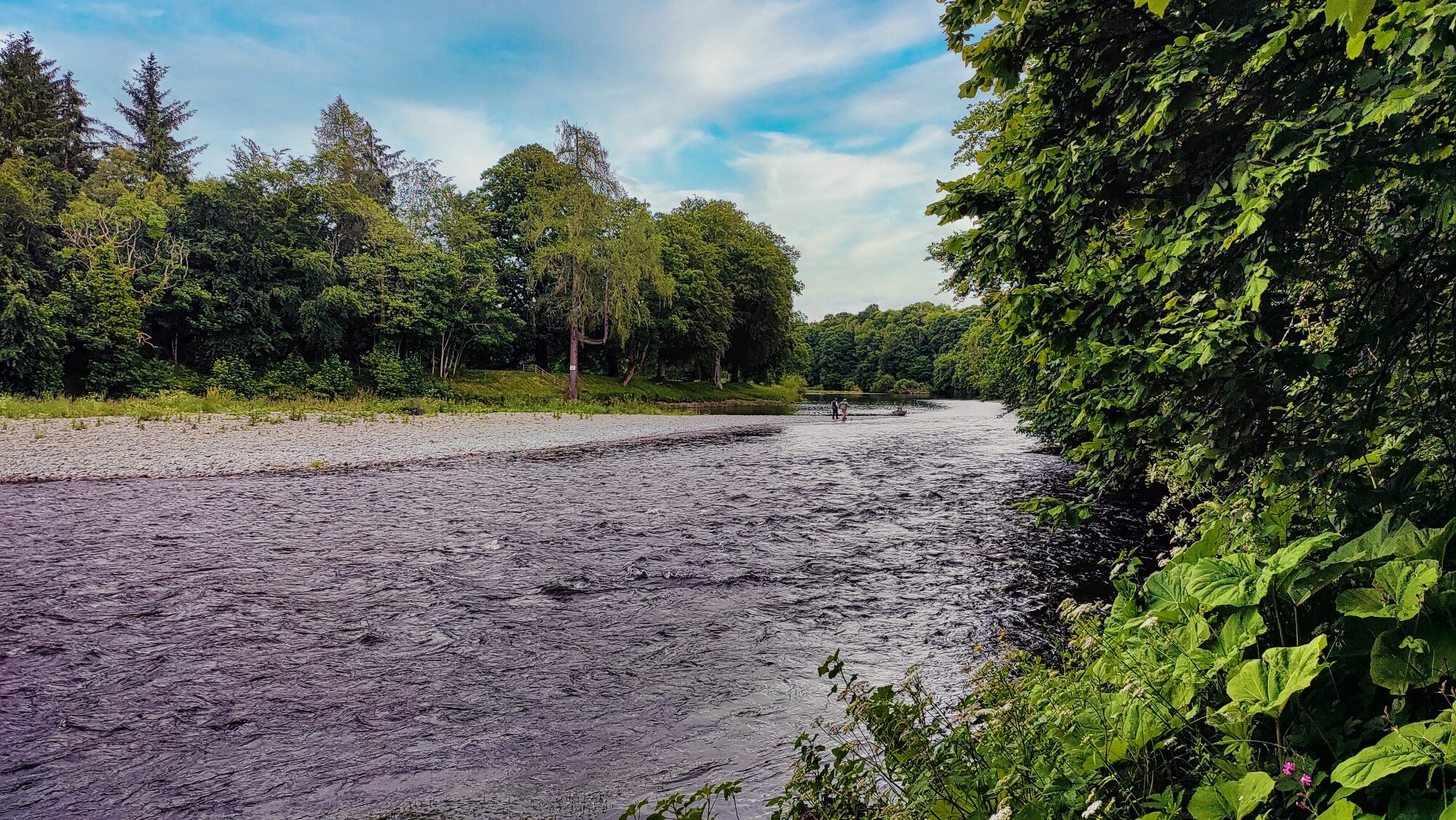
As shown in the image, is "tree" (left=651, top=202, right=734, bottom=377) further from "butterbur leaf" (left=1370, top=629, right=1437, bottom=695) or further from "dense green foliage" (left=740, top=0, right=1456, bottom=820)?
"butterbur leaf" (left=1370, top=629, right=1437, bottom=695)

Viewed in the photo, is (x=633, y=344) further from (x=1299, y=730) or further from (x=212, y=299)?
(x=1299, y=730)

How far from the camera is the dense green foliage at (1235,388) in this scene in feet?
7.19

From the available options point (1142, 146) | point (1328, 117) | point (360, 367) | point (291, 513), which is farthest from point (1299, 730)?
point (360, 367)

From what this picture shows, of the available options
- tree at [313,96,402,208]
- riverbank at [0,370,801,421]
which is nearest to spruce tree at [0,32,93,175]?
tree at [313,96,402,208]

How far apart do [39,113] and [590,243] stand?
5058cm

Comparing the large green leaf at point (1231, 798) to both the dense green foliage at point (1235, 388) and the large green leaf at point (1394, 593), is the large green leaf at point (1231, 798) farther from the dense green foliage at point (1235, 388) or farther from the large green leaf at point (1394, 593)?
the large green leaf at point (1394, 593)

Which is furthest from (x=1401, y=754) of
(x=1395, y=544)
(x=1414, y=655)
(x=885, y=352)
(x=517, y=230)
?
(x=885, y=352)

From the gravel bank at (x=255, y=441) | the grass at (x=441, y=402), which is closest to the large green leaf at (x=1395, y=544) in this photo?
the gravel bank at (x=255, y=441)

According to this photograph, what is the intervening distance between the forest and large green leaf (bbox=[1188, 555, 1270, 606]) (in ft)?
145

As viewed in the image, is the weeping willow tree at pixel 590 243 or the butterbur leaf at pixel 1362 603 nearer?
the butterbur leaf at pixel 1362 603

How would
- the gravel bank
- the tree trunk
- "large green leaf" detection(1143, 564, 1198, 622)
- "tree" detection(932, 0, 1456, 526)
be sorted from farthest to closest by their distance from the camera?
the tree trunk
the gravel bank
"large green leaf" detection(1143, 564, 1198, 622)
"tree" detection(932, 0, 1456, 526)

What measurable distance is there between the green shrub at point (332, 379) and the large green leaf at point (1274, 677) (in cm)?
4611

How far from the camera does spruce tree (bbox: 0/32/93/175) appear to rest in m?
51.8

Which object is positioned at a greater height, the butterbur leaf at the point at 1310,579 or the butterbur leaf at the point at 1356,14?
the butterbur leaf at the point at 1356,14
